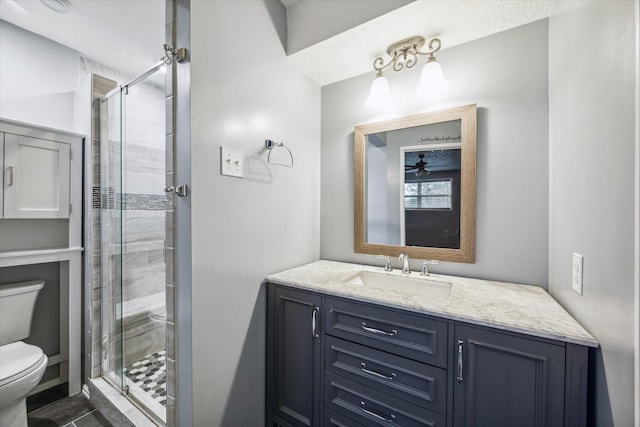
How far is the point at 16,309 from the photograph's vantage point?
1.62m

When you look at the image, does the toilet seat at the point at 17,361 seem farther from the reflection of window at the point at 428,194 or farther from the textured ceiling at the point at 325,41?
the reflection of window at the point at 428,194

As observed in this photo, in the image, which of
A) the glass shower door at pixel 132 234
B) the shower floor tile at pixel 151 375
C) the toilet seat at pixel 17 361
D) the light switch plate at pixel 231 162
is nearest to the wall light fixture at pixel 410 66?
the light switch plate at pixel 231 162

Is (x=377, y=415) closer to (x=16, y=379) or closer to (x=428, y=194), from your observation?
(x=428, y=194)

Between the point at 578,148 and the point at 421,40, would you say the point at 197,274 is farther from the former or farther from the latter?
the point at 421,40

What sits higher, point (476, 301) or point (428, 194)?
point (428, 194)

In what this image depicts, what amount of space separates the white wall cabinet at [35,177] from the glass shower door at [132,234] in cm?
29

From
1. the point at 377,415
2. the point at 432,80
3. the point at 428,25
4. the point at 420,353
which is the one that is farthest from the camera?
the point at 432,80

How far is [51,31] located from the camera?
185 centimetres

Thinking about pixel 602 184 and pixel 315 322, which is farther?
pixel 315 322

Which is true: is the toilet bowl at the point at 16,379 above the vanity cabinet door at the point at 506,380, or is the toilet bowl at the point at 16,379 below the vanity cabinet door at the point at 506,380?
below

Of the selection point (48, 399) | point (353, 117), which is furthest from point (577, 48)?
point (48, 399)

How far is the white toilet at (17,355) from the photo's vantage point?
126 cm

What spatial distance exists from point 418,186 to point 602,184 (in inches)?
36.0

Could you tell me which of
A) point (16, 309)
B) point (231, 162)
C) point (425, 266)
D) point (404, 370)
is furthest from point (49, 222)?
point (425, 266)
